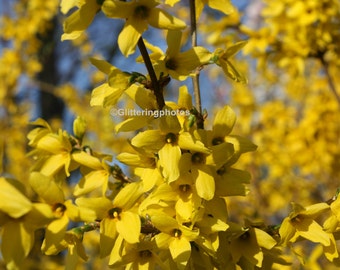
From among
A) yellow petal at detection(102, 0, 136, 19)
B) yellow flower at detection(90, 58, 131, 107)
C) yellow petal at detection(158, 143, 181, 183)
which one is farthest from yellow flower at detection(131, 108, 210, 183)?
yellow petal at detection(102, 0, 136, 19)

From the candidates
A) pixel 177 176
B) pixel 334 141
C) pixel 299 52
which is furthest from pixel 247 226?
pixel 334 141

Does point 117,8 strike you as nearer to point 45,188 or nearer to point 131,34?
point 131,34

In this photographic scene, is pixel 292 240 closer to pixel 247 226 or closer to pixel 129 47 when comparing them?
pixel 247 226

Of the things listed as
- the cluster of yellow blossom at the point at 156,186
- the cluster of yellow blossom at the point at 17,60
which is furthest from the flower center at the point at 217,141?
the cluster of yellow blossom at the point at 17,60

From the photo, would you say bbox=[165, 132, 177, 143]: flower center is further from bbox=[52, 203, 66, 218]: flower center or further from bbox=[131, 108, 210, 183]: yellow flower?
bbox=[52, 203, 66, 218]: flower center

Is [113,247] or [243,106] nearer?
[113,247]

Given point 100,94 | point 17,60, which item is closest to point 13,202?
point 100,94

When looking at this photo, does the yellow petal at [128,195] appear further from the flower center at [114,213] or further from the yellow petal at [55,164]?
the yellow petal at [55,164]
